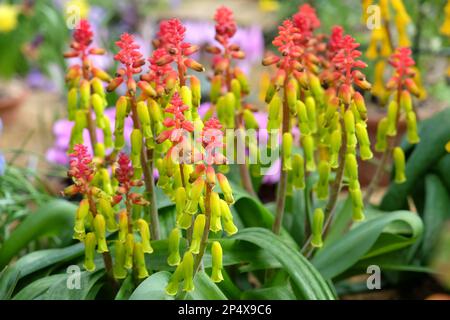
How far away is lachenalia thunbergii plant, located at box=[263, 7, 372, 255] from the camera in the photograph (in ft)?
4.83

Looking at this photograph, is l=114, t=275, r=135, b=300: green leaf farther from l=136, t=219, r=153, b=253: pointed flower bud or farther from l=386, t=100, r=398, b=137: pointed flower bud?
l=386, t=100, r=398, b=137: pointed flower bud

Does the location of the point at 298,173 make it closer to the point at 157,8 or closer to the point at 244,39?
the point at 244,39

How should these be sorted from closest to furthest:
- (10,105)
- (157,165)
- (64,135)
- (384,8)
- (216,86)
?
(157,165), (216,86), (384,8), (64,135), (10,105)

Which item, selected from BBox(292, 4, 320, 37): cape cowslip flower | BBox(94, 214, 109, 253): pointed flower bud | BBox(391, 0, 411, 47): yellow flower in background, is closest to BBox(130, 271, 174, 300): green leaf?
BBox(94, 214, 109, 253): pointed flower bud

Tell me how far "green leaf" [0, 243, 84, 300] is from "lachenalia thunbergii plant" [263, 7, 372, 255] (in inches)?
17.0

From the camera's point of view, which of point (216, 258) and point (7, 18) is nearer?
point (216, 258)

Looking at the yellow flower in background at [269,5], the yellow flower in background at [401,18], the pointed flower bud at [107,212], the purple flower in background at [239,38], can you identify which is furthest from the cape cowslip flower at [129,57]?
the yellow flower in background at [269,5]

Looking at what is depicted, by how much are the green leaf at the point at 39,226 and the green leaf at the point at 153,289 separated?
1.46ft

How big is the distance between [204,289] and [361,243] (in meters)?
0.40

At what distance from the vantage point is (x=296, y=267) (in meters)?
1.49

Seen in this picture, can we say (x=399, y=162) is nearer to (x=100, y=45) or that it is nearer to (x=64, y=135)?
(x=64, y=135)

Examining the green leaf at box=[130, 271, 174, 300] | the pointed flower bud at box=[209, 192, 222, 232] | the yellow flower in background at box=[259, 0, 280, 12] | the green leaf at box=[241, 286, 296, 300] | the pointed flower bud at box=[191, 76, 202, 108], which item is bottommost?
the green leaf at box=[241, 286, 296, 300]

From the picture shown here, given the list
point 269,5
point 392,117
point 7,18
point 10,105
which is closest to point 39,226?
point 392,117
